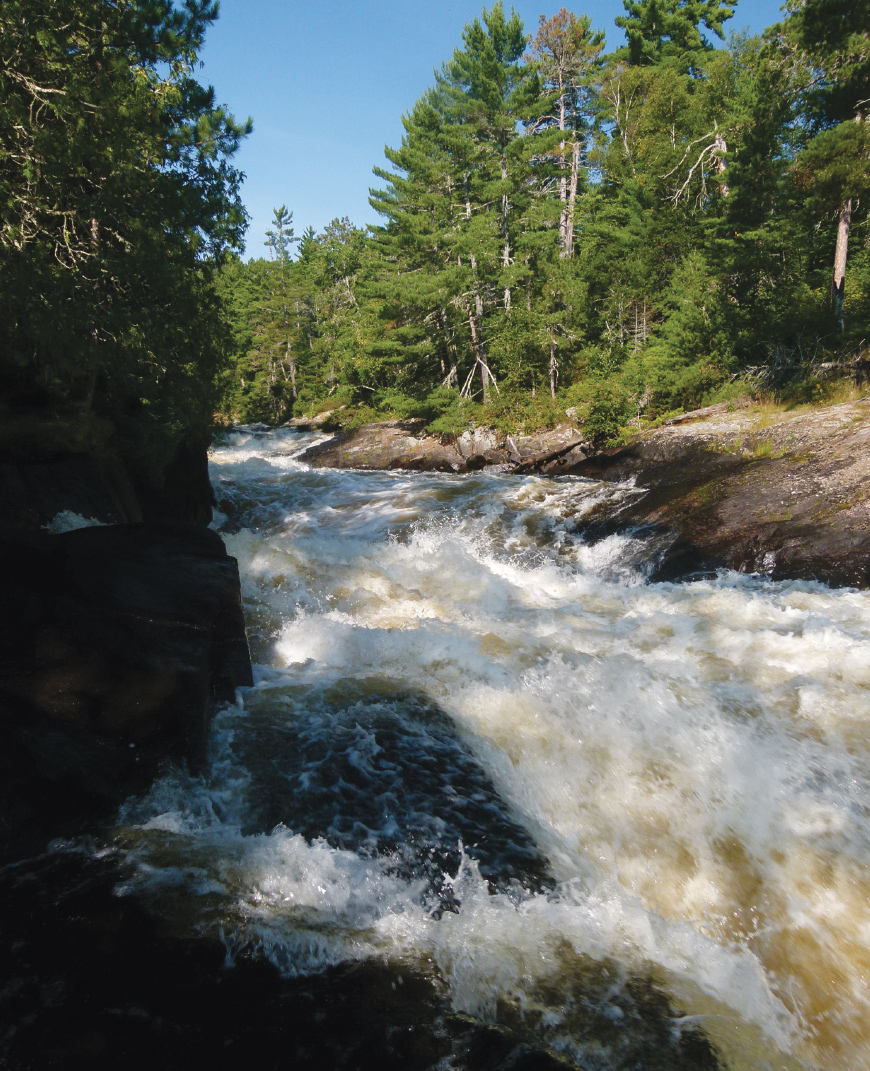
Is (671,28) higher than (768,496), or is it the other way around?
(671,28)

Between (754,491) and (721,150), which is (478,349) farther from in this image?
(754,491)

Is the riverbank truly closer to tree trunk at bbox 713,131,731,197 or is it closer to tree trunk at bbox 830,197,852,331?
tree trunk at bbox 830,197,852,331

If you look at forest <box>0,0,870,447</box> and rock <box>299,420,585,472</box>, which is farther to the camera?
rock <box>299,420,585,472</box>

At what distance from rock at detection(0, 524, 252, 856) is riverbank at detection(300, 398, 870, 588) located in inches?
263

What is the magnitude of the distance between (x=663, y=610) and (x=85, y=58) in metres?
9.44

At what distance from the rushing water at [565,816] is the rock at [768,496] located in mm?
661

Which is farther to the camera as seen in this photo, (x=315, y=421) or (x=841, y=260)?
(x=315, y=421)

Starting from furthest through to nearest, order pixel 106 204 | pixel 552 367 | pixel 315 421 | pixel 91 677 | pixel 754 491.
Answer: pixel 315 421 < pixel 552 367 < pixel 754 491 < pixel 106 204 < pixel 91 677

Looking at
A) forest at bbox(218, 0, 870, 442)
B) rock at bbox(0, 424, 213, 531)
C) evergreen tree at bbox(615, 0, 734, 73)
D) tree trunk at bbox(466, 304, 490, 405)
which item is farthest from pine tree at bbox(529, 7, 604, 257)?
rock at bbox(0, 424, 213, 531)

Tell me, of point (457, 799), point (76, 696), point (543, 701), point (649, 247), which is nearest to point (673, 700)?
point (543, 701)

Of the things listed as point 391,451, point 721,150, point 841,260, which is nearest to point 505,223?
point 721,150

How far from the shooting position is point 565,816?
412cm

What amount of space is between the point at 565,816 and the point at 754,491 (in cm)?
717

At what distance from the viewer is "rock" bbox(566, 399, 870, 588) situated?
7664 millimetres
